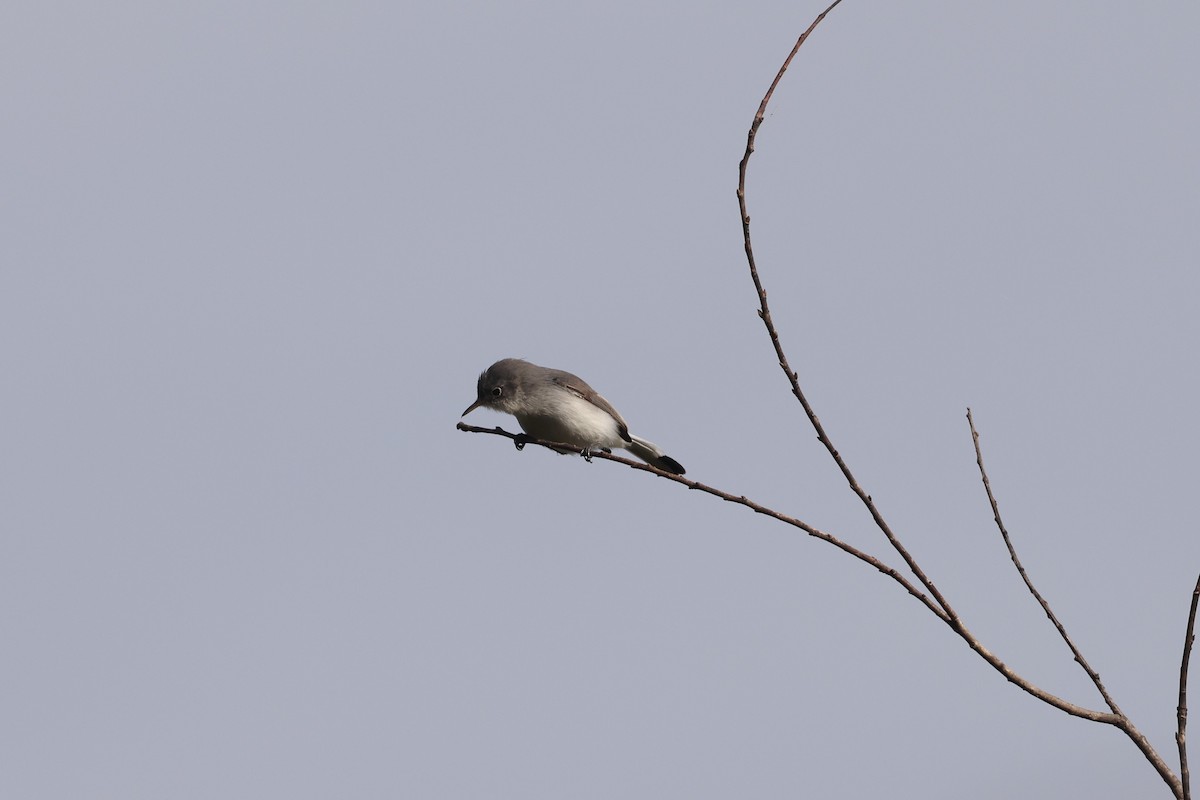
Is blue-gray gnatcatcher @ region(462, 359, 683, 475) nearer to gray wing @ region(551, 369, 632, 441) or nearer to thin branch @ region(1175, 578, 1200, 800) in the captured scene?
gray wing @ region(551, 369, 632, 441)

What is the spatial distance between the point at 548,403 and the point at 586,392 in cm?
49

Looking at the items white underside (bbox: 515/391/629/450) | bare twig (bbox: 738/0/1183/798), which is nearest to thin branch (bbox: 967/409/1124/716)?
bare twig (bbox: 738/0/1183/798)

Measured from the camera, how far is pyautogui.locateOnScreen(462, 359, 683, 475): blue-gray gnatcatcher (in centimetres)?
1123

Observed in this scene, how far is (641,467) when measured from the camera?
5.07 metres

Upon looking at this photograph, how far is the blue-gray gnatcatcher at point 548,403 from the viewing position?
11227 mm

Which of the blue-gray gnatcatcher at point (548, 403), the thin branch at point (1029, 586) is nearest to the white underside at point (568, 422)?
the blue-gray gnatcatcher at point (548, 403)

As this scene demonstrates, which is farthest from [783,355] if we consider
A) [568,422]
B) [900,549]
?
[568,422]

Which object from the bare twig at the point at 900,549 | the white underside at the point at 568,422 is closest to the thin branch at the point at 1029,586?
the bare twig at the point at 900,549

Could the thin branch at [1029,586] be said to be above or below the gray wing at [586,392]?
below

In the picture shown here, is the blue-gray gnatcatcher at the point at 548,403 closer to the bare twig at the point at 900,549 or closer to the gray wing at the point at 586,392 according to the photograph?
the gray wing at the point at 586,392

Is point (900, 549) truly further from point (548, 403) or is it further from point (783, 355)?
point (548, 403)

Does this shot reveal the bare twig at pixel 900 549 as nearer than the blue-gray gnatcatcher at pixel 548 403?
Yes

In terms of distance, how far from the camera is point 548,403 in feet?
36.9

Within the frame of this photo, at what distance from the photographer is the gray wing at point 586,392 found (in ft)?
37.9
